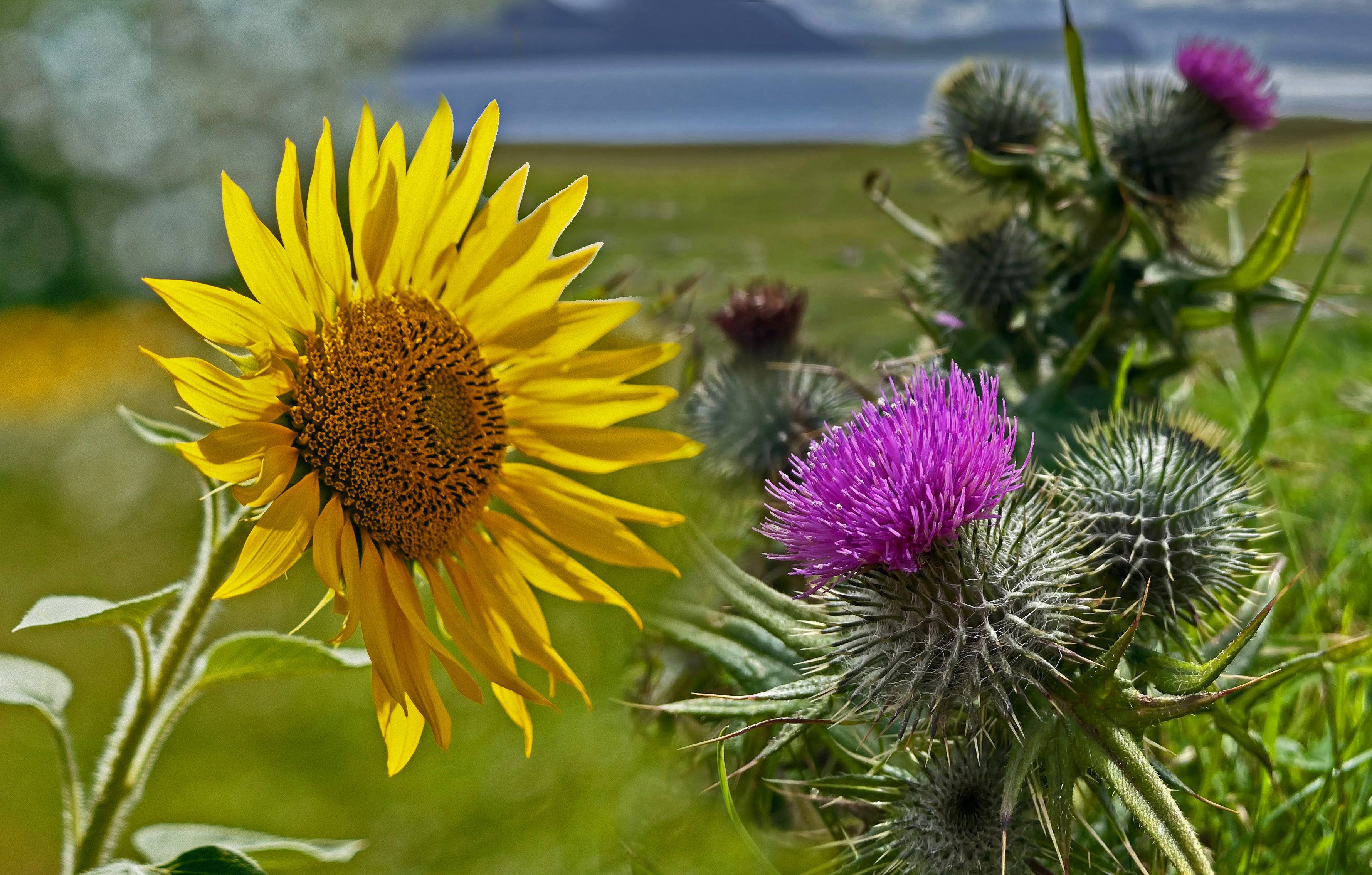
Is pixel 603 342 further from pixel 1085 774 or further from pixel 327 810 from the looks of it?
pixel 1085 774

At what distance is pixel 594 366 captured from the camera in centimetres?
116

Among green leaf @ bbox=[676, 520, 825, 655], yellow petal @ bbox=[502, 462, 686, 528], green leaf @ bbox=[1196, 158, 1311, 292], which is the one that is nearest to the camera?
yellow petal @ bbox=[502, 462, 686, 528]

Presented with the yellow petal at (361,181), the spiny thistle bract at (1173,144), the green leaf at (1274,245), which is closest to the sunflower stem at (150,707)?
the yellow petal at (361,181)

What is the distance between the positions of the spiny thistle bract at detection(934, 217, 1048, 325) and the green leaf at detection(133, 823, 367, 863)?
199 centimetres

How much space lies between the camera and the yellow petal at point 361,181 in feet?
3.08

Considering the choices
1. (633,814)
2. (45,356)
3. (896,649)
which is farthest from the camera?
(45,356)

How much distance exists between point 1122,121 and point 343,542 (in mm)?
2731

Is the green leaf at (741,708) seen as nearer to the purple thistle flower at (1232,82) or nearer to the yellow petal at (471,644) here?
the yellow petal at (471,644)

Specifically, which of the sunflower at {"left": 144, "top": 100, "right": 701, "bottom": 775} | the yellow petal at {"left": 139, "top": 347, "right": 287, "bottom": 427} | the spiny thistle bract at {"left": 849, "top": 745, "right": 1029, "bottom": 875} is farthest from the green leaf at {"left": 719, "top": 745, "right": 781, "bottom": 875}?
the yellow petal at {"left": 139, "top": 347, "right": 287, "bottom": 427}

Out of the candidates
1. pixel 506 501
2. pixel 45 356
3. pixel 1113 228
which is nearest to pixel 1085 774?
pixel 506 501

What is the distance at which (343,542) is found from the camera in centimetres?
101

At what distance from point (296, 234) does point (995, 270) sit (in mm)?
1955

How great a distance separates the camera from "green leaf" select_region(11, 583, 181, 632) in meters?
0.85

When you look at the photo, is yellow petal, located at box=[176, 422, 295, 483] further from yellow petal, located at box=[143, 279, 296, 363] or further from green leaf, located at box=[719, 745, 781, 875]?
green leaf, located at box=[719, 745, 781, 875]
